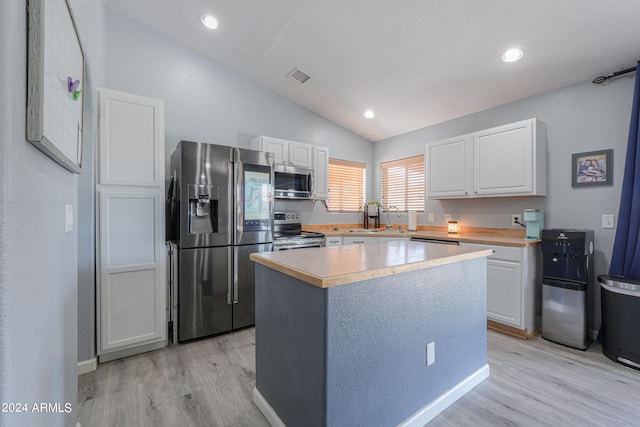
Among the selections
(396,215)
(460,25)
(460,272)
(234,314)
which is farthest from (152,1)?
(396,215)

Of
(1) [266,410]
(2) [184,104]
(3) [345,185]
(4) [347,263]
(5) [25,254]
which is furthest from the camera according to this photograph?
(3) [345,185]

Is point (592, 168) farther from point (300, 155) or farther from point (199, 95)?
point (199, 95)

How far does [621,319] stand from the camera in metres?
2.21

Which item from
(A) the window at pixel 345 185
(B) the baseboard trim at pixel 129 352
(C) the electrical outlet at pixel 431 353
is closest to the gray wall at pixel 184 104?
(B) the baseboard trim at pixel 129 352

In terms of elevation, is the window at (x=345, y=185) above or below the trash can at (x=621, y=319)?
above

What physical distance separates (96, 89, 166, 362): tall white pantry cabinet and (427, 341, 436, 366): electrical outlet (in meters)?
2.19

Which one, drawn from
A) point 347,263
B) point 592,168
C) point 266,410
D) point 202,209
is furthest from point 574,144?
point 202,209

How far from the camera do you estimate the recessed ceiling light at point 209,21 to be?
272 centimetres

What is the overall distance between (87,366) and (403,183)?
4.25 metres

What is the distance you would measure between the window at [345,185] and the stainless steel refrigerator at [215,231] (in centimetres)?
168

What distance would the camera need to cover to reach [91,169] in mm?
2170

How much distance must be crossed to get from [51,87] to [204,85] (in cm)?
281

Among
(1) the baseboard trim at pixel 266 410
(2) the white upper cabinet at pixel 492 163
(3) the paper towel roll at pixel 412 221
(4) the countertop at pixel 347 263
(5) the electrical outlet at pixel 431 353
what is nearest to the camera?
(4) the countertop at pixel 347 263

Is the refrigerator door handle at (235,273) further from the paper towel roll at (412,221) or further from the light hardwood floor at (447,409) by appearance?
the paper towel roll at (412,221)
